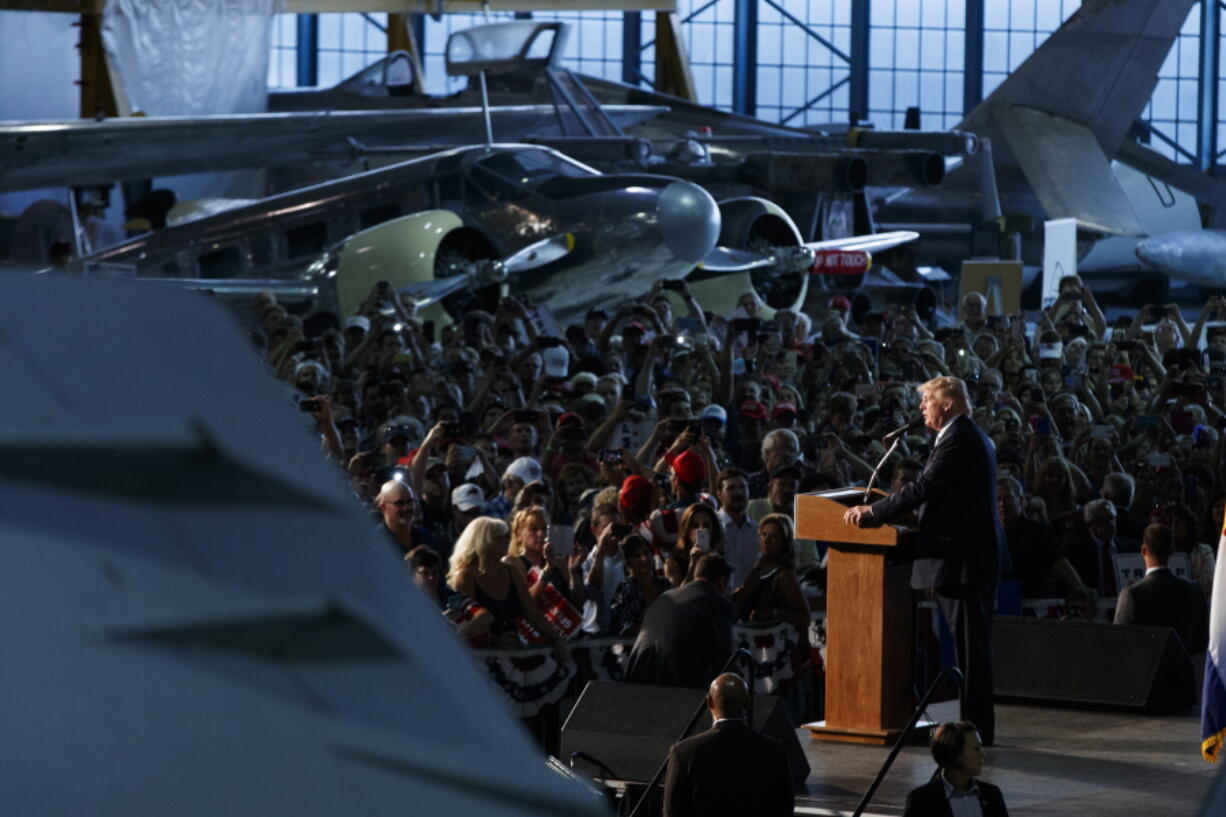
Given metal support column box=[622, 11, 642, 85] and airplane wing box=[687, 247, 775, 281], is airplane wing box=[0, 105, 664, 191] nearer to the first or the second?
airplane wing box=[687, 247, 775, 281]

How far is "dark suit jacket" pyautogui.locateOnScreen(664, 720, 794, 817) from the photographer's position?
517cm

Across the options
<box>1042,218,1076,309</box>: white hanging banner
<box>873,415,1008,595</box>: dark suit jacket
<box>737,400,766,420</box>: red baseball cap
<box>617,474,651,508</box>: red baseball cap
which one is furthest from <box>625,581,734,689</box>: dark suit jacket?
<box>1042,218,1076,309</box>: white hanging banner

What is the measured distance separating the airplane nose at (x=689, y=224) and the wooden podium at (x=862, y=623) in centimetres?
1200

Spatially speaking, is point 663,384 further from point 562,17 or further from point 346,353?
point 562,17

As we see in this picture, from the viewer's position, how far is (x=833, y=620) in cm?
691

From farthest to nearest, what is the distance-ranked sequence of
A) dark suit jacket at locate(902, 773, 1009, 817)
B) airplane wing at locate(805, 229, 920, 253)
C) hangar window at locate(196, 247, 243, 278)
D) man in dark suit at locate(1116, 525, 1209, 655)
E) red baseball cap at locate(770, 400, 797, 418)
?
1. airplane wing at locate(805, 229, 920, 253)
2. hangar window at locate(196, 247, 243, 278)
3. red baseball cap at locate(770, 400, 797, 418)
4. man in dark suit at locate(1116, 525, 1209, 655)
5. dark suit jacket at locate(902, 773, 1009, 817)

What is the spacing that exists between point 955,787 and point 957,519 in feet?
4.32

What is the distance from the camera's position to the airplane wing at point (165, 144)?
20.2 meters

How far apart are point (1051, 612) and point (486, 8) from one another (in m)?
25.2

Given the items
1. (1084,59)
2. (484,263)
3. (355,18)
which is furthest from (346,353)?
(355,18)

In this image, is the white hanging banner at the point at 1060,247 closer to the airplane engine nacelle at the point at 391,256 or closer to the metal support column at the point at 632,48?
the airplane engine nacelle at the point at 391,256

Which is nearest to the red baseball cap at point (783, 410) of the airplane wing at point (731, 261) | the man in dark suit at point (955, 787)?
the man in dark suit at point (955, 787)

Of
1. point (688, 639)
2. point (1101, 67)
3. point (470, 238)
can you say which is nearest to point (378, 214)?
point (470, 238)

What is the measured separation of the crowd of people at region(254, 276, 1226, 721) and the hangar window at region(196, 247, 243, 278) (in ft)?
14.5
